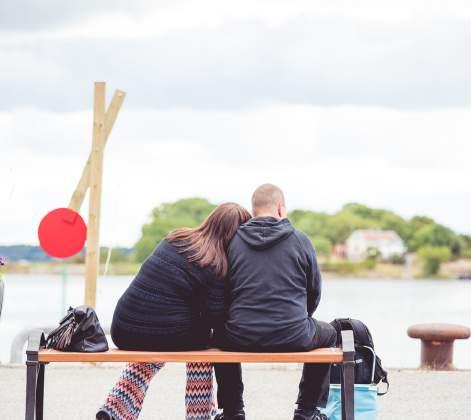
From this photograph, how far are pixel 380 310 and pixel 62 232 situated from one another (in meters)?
37.6

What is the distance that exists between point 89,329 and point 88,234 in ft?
13.8

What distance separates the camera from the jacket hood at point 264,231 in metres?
6.38

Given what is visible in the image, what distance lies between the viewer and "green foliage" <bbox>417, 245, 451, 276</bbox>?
6737 cm

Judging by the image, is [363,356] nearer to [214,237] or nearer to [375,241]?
[214,237]

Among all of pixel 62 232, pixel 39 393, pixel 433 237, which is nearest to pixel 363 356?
pixel 39 393

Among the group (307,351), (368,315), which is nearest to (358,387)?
(307,351)

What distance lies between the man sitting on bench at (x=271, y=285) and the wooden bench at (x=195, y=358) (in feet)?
0.30

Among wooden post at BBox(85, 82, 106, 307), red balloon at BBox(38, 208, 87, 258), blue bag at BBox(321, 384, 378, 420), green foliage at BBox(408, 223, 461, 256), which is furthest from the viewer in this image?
green foliage at BBox(408, 223, 461, 256)

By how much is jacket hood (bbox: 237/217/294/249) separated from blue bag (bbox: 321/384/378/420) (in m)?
1.13

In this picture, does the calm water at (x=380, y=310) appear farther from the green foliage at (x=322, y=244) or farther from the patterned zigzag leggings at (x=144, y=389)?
the patterned zigzag leggings at (x=144, y=389)

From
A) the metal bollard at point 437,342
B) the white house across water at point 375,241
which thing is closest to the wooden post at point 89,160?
the metal bollard at point 437,342

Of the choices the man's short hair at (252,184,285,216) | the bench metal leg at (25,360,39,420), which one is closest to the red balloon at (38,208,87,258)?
the bench metal leg at (25,360,39,420)

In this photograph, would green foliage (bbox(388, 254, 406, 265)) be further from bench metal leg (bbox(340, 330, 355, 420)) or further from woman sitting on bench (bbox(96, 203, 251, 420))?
woman sitting on bench (bbox(96, 203, 251, 420))

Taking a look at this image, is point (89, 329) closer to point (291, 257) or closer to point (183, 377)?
point (291, 257)
